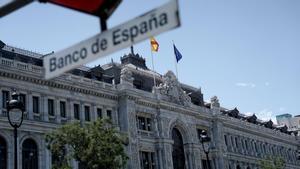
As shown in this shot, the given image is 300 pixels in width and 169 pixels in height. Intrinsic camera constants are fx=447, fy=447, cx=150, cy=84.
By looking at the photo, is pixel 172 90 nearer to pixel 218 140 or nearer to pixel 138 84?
pixel 138 84

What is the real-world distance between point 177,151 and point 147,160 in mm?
6049

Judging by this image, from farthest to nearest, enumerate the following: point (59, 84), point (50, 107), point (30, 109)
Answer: point (59, 84), point (50, 107), point (30, 109)

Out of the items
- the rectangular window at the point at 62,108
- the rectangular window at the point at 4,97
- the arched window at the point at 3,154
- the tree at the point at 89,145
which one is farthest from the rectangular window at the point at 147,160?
the rectangular window at the point at 4,97

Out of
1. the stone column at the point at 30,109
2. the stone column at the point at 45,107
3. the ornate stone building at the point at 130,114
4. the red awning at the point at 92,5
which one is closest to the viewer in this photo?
the red awning at the point at 92,5

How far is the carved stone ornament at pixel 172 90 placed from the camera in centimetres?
5284

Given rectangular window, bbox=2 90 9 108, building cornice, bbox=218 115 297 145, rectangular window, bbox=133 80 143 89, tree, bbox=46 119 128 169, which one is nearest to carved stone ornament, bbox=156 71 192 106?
rectangular window, bbox=133 80 143 89

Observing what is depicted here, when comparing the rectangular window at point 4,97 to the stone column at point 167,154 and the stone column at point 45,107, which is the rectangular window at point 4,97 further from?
the stone column at point 167,154

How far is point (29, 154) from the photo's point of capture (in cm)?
3647

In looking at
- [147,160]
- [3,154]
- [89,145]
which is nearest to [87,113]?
[147,160]

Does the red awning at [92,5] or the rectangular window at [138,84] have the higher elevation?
the rectangular window at [138,84]

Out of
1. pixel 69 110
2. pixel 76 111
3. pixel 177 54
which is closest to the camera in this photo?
pixel 69 110

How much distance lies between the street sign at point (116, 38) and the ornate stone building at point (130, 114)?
103ft

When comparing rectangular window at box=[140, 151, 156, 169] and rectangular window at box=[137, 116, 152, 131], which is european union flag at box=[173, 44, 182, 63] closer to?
rectangular window at box=[137, 116, 152, 131]

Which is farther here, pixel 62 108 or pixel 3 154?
pixel 62 108
